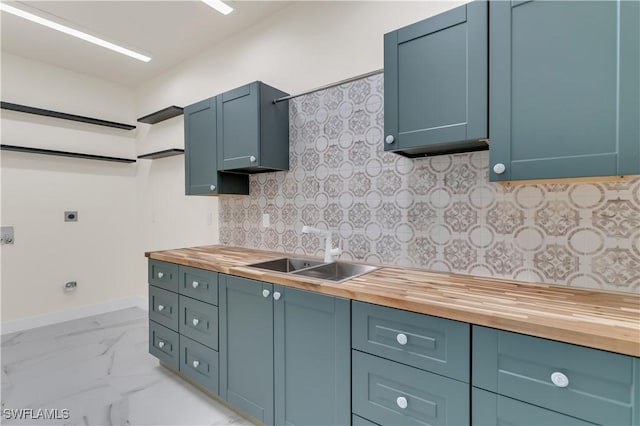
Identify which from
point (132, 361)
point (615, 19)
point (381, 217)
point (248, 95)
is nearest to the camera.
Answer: point (615, 19)

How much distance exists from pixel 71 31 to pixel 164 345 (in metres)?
2.89

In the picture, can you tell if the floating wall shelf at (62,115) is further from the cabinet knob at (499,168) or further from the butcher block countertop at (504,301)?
the cabinet knob at (499,168)

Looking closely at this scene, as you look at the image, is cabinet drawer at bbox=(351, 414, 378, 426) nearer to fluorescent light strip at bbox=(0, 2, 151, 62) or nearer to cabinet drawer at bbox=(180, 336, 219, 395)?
cabinet drawer at bbox=(180, 336, 219, 395)

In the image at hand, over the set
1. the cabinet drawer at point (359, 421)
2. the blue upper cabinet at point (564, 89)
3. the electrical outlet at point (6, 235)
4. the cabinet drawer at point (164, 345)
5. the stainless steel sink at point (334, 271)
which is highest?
the blue upper cabinet at point (564, 89)

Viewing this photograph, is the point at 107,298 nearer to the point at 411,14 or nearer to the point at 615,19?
the point at 411,14

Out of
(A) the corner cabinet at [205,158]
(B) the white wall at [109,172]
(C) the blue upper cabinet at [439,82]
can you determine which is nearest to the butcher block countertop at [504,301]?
(C) the blue upper cabinet at [439,82]

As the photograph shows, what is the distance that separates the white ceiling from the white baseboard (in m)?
2.89

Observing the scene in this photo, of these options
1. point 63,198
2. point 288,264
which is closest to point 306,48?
point 288,264

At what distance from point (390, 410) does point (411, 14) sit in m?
2.12

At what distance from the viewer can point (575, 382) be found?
925 mm

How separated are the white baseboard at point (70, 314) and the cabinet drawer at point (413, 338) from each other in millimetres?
3718

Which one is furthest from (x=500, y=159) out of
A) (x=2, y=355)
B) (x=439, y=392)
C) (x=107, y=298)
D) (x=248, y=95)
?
(x=107, y=298)

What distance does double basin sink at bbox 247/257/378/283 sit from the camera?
2.01 meters

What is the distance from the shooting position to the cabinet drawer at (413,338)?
43.7 inches
